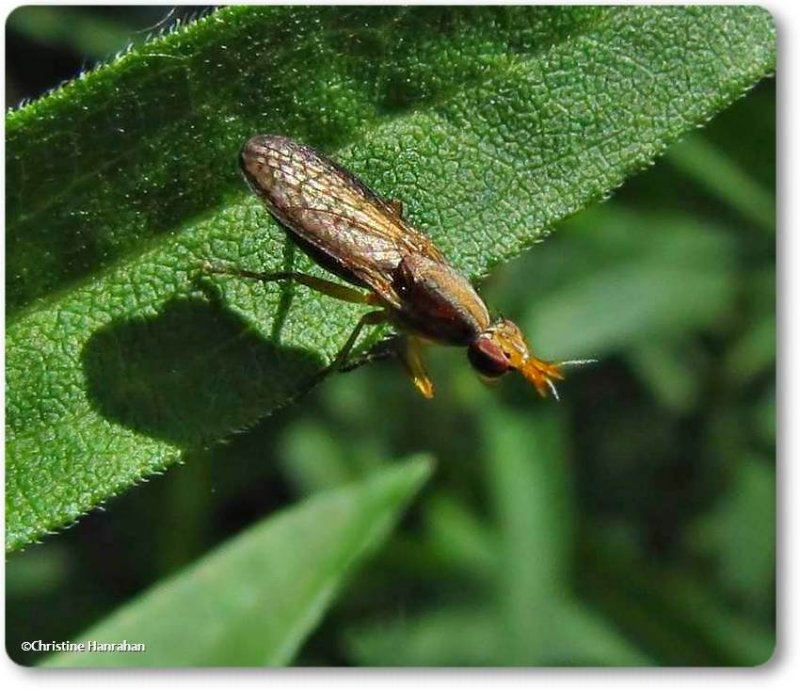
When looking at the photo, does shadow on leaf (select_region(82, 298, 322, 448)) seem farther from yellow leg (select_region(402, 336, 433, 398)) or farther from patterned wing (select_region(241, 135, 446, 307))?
yellow leg (select_region(402, 336, 433, 398))

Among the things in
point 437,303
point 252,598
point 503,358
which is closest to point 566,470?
point 503,358

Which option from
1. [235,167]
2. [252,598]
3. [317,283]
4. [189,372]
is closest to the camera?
[189,372]

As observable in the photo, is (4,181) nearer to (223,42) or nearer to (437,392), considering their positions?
(223,42)

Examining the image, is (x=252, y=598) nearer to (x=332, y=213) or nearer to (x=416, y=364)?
(x=416, y=364)

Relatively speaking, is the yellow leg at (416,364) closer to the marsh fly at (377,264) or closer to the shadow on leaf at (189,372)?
the marsh fly at (377,264)

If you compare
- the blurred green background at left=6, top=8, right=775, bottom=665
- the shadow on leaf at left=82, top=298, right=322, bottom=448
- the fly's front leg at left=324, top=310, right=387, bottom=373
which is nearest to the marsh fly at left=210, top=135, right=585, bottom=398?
the fly's front leg at left=324, top=310, right=387, bottom=373

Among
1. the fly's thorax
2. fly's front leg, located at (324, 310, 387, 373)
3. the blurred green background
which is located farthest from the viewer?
the blurred green background

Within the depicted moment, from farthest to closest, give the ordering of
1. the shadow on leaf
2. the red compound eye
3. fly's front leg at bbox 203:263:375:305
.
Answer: the red compound eye < fly's front leg at bbox 203:263:375:305 < the shadow on leaf
